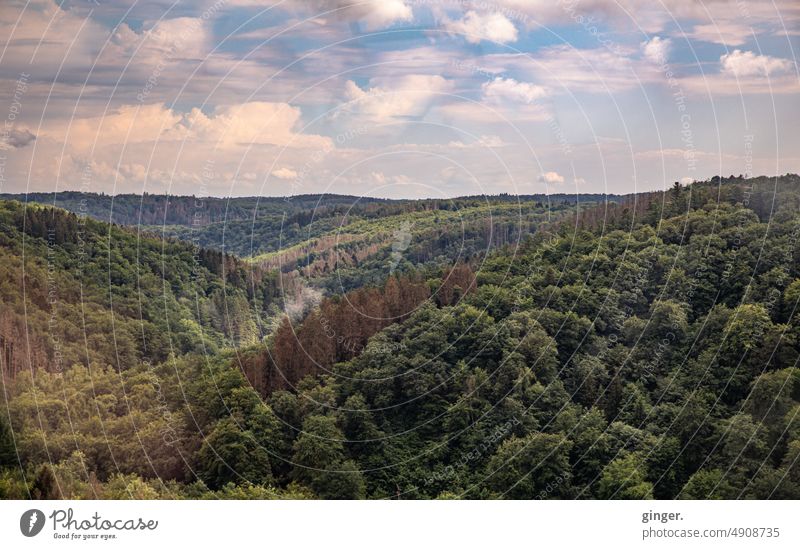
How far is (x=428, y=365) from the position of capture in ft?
111

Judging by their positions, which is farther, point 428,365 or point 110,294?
point 110,294

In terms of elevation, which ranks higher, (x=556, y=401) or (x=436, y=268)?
(x=436, y=268)

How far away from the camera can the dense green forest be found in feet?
101

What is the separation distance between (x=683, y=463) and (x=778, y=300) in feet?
24.2

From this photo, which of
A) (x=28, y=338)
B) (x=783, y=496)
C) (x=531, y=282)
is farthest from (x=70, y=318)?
(x=783, y=496)

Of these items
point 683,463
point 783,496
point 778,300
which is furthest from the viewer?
point 778,300

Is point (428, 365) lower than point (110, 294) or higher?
lower

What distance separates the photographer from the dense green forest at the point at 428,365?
3077 cm

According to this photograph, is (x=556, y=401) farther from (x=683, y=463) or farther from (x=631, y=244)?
(x=631, y=244)

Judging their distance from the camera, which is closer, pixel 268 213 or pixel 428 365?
pixel 428 365

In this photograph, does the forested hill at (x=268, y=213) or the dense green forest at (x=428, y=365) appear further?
the forested hill at (x=268, y=213)

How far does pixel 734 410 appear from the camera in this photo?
3152 centimetres

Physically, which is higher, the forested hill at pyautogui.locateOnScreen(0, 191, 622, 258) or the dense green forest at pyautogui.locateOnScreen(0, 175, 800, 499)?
the forested hill at pyautogui.locateOnScreen(0, 191, 622, 258)

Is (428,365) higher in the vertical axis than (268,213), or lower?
lower
